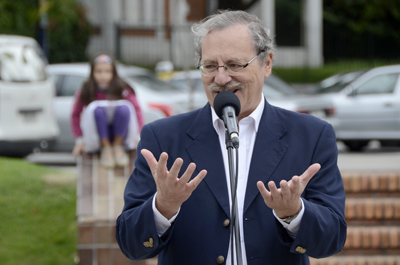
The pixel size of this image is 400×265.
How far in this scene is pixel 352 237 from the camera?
4.67m

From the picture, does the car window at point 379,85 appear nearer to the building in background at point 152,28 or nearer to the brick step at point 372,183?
the brick step at point 372,183

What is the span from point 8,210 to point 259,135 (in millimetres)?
3932

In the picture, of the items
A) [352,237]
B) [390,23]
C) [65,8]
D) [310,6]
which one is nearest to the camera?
[352,237]

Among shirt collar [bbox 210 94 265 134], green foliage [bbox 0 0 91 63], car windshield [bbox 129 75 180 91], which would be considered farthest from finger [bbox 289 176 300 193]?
green foliage [bbox 0 0 91 63]

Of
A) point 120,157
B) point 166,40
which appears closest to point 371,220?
point 120,157

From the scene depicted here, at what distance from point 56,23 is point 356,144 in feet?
42.7

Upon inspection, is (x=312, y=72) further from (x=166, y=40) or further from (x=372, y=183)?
(x=372, y=183)

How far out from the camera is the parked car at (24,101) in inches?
365

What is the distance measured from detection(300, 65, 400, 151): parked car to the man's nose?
326 inches

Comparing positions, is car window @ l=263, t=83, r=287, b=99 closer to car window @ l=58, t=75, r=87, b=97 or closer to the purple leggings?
car window @ l=58, t=75, r=87, b=97

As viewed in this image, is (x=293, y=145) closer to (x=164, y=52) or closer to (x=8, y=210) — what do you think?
(x=8, y=210)

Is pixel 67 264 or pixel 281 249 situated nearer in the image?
pixel 281 249

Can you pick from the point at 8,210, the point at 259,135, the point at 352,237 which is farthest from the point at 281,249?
the point at 8,210

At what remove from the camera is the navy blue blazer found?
86.4 inches
